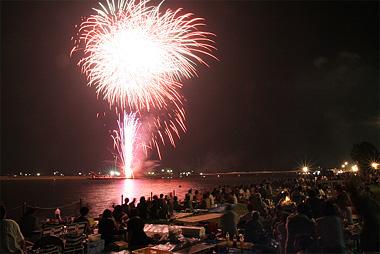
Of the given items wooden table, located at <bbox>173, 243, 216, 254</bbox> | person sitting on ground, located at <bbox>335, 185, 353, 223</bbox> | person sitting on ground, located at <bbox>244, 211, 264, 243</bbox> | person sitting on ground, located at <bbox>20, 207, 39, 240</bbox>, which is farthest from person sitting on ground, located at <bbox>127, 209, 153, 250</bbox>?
person sitting on ground, located at <bbox>335, 185, 353, 223</bbox>

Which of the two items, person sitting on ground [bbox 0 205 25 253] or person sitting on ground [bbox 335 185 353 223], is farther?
person sitting on ground [bbox 335 185 353 223]

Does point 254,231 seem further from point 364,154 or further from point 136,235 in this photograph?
point 364,154

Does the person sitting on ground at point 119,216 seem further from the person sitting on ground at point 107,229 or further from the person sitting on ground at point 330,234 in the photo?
the person sitting on ground at point 330,234

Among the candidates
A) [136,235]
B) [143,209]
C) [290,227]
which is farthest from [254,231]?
[143,209]

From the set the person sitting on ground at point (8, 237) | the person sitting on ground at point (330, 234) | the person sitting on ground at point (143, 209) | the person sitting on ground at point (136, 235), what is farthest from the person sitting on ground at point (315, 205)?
the person sitting on ground at point (8, 237)

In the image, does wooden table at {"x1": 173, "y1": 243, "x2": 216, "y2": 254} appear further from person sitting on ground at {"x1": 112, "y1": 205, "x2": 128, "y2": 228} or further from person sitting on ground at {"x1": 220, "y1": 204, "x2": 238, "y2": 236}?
person sitting on ground at {"x1": 112, "y1": 205, "x2": 128, "y2": 228}

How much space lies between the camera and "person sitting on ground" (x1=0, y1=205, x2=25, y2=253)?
7.36 m

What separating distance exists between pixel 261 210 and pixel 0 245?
8883 millimetres

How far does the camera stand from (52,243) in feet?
26.7

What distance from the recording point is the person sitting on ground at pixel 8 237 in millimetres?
7355

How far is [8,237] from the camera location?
7.43 metres

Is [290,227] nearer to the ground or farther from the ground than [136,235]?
farther from the ground

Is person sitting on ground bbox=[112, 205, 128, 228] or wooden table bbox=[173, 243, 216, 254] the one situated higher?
person sitting on ground bbox=[112, 205, 128, 228]

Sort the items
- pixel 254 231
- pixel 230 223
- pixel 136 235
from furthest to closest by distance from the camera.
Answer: pixel 230 223, pixel 136 235, pixel 254 231
